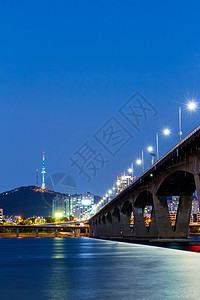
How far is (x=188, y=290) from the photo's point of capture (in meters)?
14.6

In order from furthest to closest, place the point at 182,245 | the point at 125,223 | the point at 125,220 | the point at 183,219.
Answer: the point at 125,220 < the point at 125,223 < the point at 183,219 < the point at 182,245

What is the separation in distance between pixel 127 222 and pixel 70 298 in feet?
402

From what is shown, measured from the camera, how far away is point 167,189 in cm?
8412

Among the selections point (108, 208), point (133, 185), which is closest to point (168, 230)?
point (133, 185)

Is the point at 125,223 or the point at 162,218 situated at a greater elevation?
the point at 162,218

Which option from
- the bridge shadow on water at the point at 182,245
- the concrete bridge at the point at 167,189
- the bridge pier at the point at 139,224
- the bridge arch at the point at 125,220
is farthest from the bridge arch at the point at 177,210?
the bridge arch at the point at 125,220

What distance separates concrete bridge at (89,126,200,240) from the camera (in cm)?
5681

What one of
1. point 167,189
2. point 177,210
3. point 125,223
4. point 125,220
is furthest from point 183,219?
point 125,220

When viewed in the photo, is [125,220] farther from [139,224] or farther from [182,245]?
[182,245]

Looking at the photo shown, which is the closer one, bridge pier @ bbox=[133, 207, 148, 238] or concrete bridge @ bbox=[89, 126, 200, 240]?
concrete bridge @ bbox=[89, 126, 200, 240]

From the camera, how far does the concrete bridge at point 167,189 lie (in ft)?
186

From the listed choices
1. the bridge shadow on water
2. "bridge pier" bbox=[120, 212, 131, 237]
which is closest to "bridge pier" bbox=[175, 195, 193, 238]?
the bridge shadow on water

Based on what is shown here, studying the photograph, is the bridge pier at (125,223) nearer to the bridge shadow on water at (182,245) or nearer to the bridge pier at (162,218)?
the bridge pier at (162,218)

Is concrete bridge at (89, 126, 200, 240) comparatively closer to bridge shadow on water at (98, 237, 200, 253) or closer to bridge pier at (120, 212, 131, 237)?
bridge pier at (120, 212, 131, 237)
